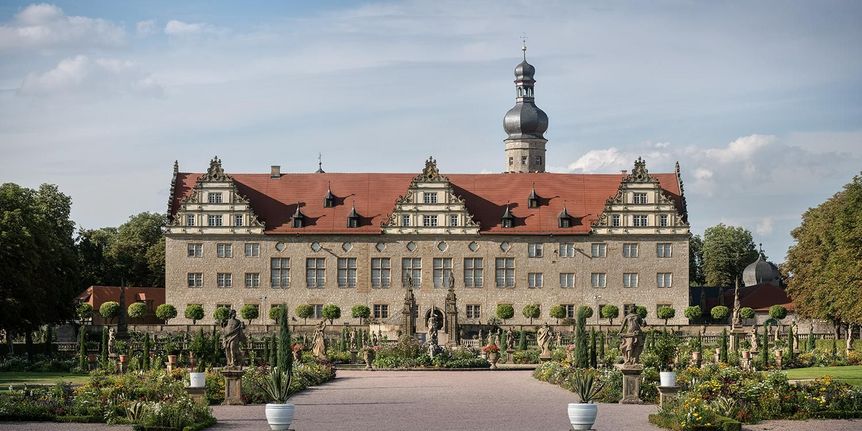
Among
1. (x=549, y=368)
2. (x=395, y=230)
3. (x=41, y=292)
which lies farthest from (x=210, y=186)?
(x=549, y=368)

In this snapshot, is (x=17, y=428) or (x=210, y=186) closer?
(x=17, y=428)

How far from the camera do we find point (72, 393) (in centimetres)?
2962

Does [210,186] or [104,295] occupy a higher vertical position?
[210,186]

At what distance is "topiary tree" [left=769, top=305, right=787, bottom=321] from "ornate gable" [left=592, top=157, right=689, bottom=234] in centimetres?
566

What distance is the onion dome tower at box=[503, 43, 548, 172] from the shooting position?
98.1 meters


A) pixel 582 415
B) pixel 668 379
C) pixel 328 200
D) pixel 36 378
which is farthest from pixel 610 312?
pixel 582 415

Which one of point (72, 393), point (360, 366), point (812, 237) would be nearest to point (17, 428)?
point (72, 393)

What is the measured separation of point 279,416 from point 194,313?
160 ft

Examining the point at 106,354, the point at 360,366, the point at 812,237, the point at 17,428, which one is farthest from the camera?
the point at 812,237

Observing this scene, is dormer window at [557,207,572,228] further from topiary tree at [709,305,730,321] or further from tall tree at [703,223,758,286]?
tall tree at [703,223,758,286]

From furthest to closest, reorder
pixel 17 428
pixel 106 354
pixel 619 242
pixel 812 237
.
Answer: pixel 619 242 < pixel 812 237 < pixel 106 354 < pixel 17 428

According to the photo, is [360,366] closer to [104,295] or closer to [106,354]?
[106,354]

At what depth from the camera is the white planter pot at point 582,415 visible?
74.5 feet

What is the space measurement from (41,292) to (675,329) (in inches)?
1111
